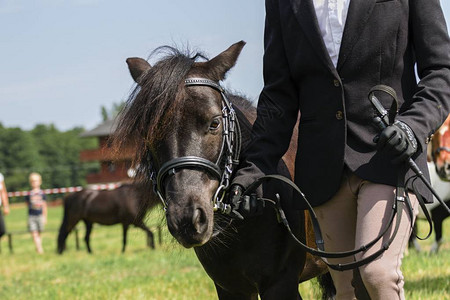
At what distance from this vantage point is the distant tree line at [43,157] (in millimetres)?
45594

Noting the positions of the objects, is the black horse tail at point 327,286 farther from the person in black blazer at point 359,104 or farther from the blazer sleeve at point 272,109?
the blazer sleeve at point 272,109

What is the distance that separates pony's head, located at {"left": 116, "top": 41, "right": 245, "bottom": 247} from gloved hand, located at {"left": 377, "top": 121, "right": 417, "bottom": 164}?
737mm

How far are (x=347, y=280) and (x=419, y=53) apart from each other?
1004 millimetres

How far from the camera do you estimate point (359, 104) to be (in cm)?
259

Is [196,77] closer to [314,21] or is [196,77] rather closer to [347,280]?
[314,21]

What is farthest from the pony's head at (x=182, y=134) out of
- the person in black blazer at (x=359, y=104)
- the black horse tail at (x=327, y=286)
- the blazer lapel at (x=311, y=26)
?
the black horse tail at (x=327, y=286)

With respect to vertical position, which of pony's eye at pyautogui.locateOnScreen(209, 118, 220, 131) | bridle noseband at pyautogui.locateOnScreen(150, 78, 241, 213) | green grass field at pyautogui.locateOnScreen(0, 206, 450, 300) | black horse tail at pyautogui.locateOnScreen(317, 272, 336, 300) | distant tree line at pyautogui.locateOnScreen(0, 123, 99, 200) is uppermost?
pony's eye at pyautogui.locateOnScreen(209, 118, 220, 131)

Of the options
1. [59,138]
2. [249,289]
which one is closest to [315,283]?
[249,289]

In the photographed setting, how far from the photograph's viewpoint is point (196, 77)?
2877mm

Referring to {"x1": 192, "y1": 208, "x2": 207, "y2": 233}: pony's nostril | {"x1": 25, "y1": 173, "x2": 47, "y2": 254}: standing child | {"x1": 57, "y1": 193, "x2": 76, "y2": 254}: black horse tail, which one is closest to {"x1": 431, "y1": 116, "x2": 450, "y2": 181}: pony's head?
{"x1": 192, "y1": 208, "x2": 207, "y2": 233}: pony's nostril

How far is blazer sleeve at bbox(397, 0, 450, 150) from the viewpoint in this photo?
2441 millimetres

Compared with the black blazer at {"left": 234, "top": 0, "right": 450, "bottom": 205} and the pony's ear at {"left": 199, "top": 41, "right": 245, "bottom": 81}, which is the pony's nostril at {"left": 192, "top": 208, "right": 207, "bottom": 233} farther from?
the pony's ear at {"left": 199, "top": 41, "right": 245, "bottom": 81}

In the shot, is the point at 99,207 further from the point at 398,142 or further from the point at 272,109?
the point at 398,142

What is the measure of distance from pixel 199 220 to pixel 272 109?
662mm
